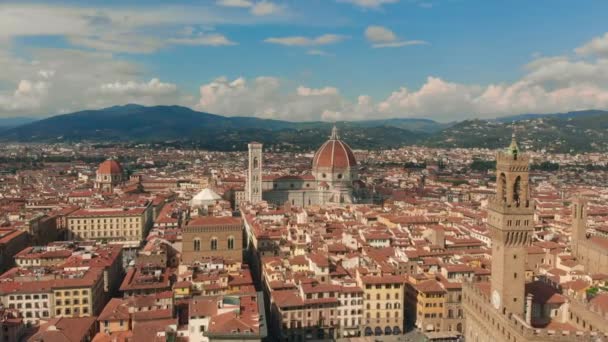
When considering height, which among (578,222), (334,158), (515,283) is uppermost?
(334,158)

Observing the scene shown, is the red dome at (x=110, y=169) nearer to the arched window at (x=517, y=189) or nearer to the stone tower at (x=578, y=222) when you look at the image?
the stone tower at (x=578, y=222)

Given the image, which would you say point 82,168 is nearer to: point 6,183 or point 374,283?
point 6,183

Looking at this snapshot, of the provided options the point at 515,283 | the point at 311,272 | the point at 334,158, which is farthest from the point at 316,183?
the point at 515,283

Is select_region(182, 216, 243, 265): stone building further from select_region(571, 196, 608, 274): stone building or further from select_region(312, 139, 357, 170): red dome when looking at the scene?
select_region(312, 139, 357, 170): red dome

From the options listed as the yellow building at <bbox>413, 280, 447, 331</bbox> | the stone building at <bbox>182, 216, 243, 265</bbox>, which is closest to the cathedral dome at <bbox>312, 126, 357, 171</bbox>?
the stone building at <bbox>182, 216, 243, 265</bbox>

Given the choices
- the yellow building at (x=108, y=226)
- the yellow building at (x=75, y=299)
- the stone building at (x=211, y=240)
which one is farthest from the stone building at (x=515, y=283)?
the yellow building at (x=108, y=226)

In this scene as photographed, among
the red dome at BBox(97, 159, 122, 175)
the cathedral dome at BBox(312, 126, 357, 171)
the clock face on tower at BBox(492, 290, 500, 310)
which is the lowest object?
the clock face on tower at BBox(492, 290, 500, 310)

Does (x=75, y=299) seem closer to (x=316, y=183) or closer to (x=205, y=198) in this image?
(x=205, y=198)

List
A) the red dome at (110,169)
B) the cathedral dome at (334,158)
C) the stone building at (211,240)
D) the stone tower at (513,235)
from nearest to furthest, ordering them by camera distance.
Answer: the stone tower at (513,235) < the stone building at (211,240) < the cathedral dome at (334,158) < the red dome at (110,169)
